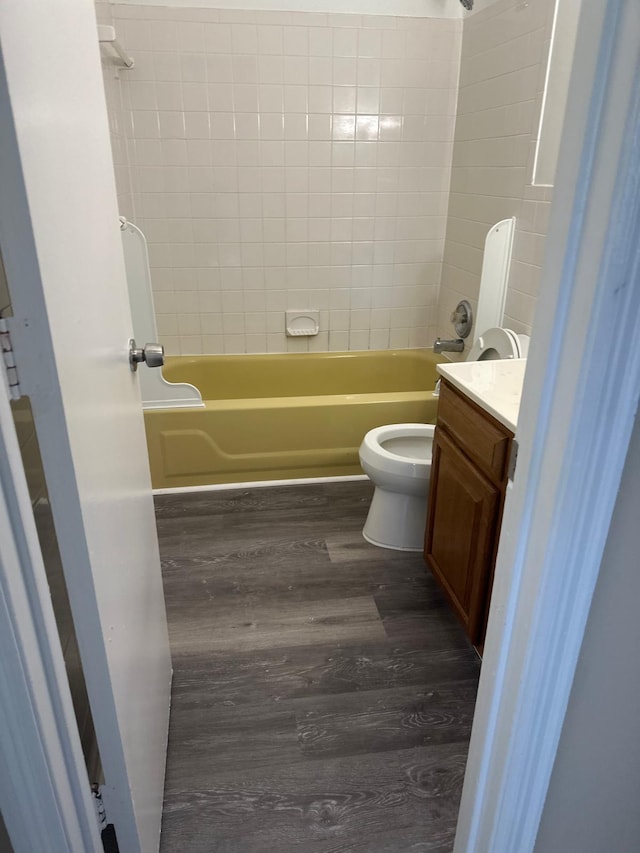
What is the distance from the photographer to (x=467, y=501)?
1.70m

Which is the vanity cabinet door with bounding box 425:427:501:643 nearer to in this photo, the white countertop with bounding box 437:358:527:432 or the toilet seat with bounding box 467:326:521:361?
the white countertop with bounding box 437:358:527:432

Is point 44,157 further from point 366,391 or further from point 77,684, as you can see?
point 366,391

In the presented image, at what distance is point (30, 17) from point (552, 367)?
0.74m

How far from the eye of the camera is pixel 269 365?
3275 millimetres

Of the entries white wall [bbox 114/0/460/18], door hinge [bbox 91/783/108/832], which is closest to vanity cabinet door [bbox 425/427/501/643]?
door hinge [bbox 91/783/108/832]

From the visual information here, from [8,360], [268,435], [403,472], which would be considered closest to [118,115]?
[268,435]

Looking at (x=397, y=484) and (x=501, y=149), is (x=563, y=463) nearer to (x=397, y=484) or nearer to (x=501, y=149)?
(x=397, y=484)

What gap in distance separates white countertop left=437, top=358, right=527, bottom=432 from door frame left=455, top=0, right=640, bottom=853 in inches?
26.7

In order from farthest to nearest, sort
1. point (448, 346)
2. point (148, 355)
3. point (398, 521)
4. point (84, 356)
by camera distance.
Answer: point (448, 346) < point (398, 521) < point (148, 355) < point (84, 356)

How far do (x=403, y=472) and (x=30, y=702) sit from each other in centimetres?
155

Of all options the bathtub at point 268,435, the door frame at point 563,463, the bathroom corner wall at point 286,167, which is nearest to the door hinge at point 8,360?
the door frame at point 563,463

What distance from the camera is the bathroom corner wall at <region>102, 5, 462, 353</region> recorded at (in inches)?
109

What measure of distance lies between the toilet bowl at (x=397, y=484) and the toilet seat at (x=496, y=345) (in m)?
0.36

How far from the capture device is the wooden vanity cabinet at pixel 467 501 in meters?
1.54
